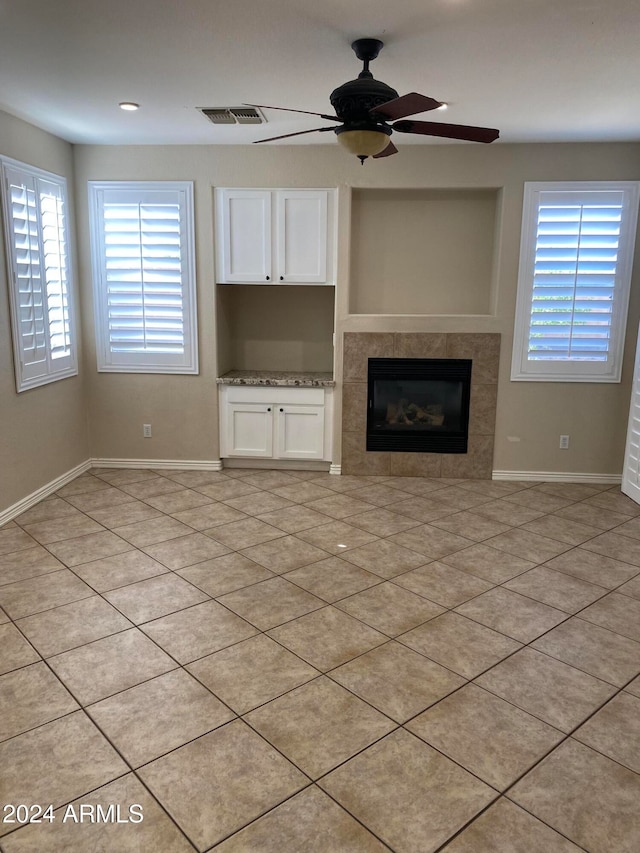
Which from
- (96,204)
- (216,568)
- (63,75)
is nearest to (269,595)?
(216,568)

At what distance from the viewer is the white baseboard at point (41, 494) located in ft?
13.8

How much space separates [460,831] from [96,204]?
16.2 feet

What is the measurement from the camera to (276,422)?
5.37 m

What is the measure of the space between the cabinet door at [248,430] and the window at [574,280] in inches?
82.5

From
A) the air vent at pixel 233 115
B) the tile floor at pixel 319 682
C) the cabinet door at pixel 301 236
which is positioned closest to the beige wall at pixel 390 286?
the cabinet door at pixel 301 236

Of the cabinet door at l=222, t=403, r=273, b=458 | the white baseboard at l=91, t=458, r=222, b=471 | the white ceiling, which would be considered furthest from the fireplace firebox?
the white ceiling

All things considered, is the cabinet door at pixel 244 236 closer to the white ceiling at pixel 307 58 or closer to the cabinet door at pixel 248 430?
the white ceiling at pixel 307 58

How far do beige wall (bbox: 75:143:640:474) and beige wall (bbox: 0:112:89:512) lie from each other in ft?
0.82

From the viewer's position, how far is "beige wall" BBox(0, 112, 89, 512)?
13.5ft

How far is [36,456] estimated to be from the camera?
4.59 m

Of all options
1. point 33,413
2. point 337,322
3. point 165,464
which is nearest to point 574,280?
point 337,322

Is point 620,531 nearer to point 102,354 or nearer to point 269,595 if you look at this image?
point 269,595

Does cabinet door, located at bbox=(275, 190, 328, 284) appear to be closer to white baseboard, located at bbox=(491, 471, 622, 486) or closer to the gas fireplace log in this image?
the gas fireplace log

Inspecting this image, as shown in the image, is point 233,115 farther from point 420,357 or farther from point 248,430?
point 248,430
